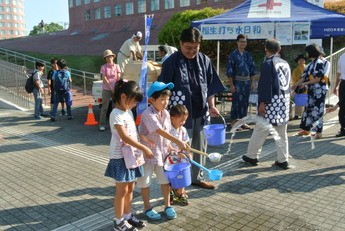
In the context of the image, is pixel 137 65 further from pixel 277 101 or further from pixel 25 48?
pixel 25 48

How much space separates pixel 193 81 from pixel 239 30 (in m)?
5.12

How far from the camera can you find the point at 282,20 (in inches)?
326

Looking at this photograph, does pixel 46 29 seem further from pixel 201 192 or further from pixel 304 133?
pixel 201 192

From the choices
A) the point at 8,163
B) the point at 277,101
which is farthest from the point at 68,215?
the point at 277,101

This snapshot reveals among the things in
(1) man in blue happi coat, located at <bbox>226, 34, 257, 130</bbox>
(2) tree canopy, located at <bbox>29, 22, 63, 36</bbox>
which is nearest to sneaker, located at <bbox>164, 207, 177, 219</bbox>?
(1) man in blue happi coat, located at <bbox>226, 34, 257, 130</bbox>

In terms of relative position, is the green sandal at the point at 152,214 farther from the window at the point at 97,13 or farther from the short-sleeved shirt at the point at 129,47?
the window at the point at 97,13

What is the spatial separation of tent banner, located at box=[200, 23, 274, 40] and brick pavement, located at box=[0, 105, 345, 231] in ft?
9.94

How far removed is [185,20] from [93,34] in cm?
2364

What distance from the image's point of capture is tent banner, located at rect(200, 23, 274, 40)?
28.0 feet

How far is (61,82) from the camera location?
9375mm

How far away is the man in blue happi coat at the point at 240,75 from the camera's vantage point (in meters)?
7.40

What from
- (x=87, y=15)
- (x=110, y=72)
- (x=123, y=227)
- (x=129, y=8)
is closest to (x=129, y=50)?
(x=110, y=72)

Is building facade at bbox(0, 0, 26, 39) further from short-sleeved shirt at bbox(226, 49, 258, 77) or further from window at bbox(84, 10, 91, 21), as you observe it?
short-sleeved shirt at bbox(226, 49, 258, 77)

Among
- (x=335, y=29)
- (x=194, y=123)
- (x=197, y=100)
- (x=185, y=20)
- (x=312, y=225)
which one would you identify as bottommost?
(x=312, y=225)
